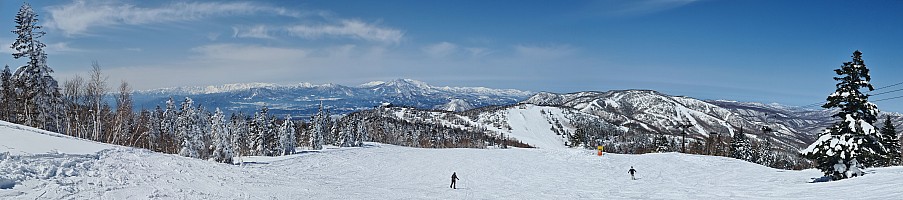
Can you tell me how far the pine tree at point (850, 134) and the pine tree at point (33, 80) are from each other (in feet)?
201

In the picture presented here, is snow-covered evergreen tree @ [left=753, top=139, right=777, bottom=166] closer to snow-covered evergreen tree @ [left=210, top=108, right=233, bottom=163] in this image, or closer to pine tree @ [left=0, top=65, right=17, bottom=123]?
snow-covered evergreen tree @ [left=210, top=108, right=233, bottom=163]

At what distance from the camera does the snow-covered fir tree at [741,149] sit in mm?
82688

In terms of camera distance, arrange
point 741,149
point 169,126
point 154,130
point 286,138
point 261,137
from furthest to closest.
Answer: point 741,149 → point 154,130 → point 169,126 → point 286,138 → point 261,137

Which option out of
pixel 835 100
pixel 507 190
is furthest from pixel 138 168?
pixel 835 100

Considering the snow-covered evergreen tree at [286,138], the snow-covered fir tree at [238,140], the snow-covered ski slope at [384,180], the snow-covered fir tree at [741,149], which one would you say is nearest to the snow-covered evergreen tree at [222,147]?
the snow-covered ski slope at [384,180]

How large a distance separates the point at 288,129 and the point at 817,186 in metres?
72.4

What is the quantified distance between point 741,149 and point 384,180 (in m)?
69.4

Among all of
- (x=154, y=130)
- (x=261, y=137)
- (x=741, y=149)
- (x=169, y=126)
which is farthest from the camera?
(x=741, y=149)

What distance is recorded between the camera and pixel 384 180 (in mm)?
43250

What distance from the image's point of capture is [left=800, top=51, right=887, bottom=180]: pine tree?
2986cm

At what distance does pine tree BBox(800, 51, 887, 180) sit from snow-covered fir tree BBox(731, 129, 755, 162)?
185ft

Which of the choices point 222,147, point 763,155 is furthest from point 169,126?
point 763,155

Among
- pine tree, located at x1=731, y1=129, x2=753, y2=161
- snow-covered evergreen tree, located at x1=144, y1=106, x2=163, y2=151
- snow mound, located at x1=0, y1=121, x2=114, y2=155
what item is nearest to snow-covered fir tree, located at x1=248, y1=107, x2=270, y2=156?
snow-covered evergreen tree, located at x1=144, y1=106, x2=163, y2=151

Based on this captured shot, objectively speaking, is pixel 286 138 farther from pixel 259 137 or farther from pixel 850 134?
pixel 850 134
